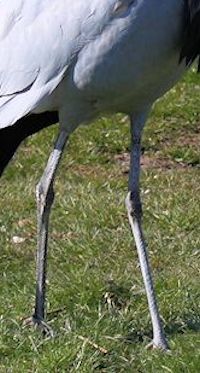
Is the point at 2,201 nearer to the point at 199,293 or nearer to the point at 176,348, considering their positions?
the point at 199,293

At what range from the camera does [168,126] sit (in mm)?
10320

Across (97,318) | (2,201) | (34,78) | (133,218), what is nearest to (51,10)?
(34,78)

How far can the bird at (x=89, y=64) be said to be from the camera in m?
5.82

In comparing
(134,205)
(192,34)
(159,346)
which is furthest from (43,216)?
(192,34)

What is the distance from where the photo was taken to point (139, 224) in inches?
254

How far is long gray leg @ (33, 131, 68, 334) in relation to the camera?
21.0 feet

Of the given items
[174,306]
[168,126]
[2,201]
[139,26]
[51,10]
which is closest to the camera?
[139,26]

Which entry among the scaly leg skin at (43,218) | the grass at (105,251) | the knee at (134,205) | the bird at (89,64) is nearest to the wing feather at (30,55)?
the bird at (89,64)

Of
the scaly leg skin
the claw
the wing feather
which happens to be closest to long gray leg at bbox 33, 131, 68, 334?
the scaly leg skin

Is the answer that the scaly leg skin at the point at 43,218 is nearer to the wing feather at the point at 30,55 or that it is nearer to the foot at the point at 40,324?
the foot at the point at 40,324

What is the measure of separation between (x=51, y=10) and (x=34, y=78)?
337mm

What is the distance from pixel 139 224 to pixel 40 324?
0.70 m

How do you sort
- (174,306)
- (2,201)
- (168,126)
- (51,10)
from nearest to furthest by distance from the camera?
(51,10) → (174,306) → (2,201) → (168,126)

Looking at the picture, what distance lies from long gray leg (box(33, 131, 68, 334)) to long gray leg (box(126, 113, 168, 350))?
35 centimetres
